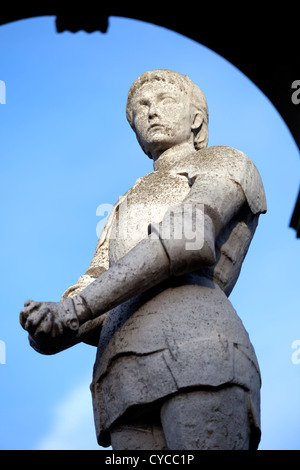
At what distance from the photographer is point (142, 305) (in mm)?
4668

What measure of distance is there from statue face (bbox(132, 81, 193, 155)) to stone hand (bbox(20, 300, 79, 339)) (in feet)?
6.02

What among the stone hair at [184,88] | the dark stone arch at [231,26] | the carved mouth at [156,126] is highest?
the dark stone arch at [231,26]

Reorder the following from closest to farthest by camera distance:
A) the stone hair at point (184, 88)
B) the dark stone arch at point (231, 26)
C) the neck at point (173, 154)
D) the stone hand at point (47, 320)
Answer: the stone hand at point (47, 320), the neck at point (173, 154), the stone hair at point (184, 88), the dark stone arch at point (231, 26)

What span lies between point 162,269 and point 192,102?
1835mm

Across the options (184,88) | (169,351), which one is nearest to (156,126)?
(184,88)

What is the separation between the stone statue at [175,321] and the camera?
421cm

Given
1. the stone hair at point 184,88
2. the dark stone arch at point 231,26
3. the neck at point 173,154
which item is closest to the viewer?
the neck at point 173,154

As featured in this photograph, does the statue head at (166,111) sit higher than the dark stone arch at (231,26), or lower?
lower

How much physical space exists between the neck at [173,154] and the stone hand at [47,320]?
168 centimetres

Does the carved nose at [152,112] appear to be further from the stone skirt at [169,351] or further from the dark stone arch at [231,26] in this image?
the stone skirt at [169,351]

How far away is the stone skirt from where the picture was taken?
14.0 feet

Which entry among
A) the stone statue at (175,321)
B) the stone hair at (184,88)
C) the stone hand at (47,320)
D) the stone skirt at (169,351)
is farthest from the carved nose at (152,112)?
the stone hand at (47,320)

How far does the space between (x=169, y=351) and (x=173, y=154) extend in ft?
5.88
